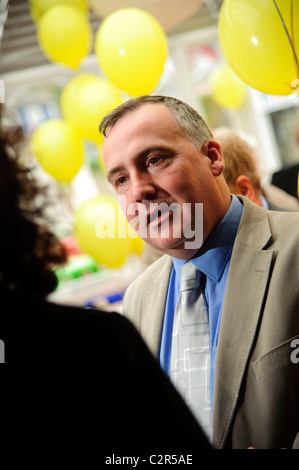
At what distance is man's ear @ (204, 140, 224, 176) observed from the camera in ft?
3.14

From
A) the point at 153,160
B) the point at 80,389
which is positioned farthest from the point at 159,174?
the point at 80,389

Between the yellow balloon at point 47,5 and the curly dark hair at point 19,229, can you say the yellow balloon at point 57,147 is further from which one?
the curly dark hair at point 19,229

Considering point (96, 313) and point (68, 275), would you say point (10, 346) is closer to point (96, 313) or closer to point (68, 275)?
point (96, 313)

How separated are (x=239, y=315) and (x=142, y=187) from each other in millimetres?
327

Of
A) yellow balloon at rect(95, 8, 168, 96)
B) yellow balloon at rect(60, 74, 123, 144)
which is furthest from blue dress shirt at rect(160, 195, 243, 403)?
yellow balloon at rect(60, 74, 123, 144)

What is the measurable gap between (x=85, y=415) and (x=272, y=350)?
0.41 meters

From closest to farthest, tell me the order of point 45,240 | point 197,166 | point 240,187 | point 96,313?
point 96,313, point 45,240, point 197,166, point 240,187

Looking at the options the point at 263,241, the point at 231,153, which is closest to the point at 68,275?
the point at 231,153

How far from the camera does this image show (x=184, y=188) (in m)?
0.91

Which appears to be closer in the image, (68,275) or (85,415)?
(85,415)

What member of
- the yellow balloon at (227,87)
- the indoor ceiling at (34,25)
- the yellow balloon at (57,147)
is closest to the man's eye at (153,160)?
the indoor ceiling at (34,25)

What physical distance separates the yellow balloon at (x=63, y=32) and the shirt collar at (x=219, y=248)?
176cm

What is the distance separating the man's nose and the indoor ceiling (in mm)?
1513

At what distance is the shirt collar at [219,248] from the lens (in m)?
0.93
